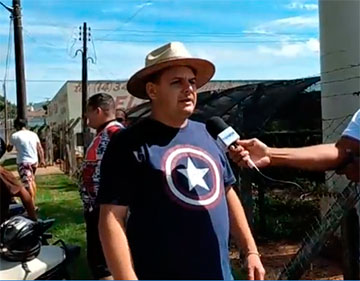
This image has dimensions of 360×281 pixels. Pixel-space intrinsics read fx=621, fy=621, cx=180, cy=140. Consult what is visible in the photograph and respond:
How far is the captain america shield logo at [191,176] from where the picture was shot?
7.09ft

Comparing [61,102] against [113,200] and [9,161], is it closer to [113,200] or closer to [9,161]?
[9,161]

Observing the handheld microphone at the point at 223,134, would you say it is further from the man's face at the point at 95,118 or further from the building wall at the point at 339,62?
the building wall at the point at 339,62

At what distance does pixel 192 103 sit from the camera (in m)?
2.30

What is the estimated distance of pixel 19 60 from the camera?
18000 millimetres

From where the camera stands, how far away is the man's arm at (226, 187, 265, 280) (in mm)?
2451

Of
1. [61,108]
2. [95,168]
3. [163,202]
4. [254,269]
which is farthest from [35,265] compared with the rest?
[61,108]

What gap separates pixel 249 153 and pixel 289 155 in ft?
0.80

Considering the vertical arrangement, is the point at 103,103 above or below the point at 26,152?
above

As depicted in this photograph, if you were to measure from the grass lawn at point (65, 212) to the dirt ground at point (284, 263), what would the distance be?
1.62 m

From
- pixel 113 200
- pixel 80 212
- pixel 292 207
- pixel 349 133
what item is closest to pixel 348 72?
pixel 292 207

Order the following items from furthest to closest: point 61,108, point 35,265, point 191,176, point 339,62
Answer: point 61,108, point 339,62, point 35,265, point 191,176

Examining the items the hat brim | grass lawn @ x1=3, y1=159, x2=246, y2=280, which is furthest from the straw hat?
grass lawn @ x1=3, y1=159, x2=246, y2=280

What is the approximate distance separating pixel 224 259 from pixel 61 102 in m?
30.2

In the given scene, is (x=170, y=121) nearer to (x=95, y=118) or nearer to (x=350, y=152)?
(x=350, y=152)
